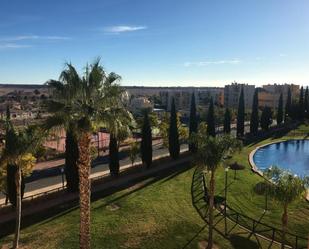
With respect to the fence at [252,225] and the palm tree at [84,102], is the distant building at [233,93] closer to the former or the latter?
the fence at [252,225]

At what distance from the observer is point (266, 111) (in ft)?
264

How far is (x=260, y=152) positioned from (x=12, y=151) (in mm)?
46112

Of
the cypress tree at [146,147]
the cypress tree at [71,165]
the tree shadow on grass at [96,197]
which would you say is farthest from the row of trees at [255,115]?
the cypress tree at [71,165]

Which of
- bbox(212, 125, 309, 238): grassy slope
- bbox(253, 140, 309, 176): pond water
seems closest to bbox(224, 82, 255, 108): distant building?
bbox(253, 140, 309, 176): pond water

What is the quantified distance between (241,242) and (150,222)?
21.1ft

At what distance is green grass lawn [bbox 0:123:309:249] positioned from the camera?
853 inches

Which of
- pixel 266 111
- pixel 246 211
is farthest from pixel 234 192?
pixel 266 111

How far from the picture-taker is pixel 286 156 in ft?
183

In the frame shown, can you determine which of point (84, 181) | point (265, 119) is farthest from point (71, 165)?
point (265, 119)

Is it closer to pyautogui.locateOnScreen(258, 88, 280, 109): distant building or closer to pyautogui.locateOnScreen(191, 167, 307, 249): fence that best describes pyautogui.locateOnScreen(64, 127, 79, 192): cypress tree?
pyautogui.locateOnScreen(191, 167, 307, 249): fence

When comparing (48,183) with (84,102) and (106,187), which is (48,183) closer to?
(106,187)

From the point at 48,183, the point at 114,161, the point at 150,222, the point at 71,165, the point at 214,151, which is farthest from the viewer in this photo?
the point at 114,161

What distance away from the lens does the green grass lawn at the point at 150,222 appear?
853 inches

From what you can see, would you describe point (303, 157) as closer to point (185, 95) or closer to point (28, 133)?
point (28, 133)
